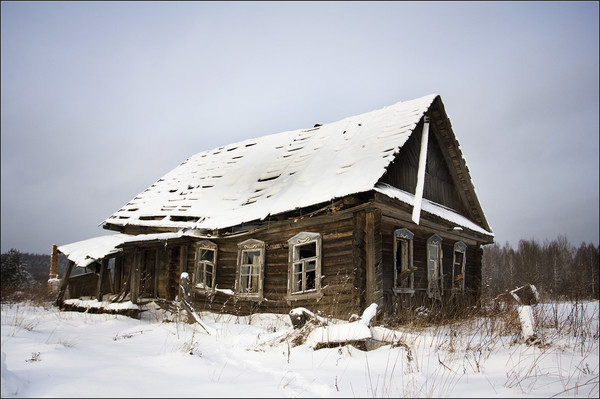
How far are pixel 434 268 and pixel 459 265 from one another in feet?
Answer: 7.61

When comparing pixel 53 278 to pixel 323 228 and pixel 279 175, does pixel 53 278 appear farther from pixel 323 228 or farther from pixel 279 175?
pixel 323 228

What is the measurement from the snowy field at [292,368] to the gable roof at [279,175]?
4.48 m

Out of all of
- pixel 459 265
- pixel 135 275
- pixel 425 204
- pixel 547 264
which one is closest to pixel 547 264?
pixel 547 264

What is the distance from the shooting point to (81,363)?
13.1 feet

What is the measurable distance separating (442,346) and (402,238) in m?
5.55

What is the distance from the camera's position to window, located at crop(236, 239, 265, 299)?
1188 centimetres

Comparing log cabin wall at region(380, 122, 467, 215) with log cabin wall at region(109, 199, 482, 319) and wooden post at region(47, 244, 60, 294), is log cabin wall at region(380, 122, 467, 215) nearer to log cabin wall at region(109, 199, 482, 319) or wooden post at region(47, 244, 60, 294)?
log cabin wall at region(109, 199, 482, 319)

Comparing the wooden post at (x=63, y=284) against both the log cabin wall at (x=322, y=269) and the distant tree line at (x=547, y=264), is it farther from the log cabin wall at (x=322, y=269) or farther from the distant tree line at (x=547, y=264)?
the distant tree line at (x=547, y=264)

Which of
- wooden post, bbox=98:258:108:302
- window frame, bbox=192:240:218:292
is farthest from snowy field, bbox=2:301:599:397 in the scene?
wooden post, bbox=98:258:108:302

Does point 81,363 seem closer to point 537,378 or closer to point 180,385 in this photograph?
point 180,385

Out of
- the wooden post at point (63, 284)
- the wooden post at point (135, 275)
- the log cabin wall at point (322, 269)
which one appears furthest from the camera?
the wooden post at point (63, 284)

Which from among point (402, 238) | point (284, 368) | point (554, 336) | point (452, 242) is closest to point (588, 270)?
point (452, 242)

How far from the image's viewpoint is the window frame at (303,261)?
10361mm

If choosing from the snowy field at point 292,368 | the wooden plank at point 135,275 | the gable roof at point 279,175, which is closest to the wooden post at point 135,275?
the wooden plank at point 135,275
